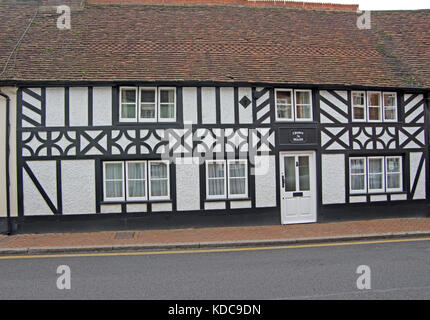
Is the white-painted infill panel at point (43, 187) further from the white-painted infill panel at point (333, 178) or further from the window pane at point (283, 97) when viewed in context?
the white-painted infill panel at point (333, 178)

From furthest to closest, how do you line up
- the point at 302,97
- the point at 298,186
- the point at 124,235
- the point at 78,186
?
the point at 302,97 < the point at 298,186 < the point at 78,186 < the point at 124,235

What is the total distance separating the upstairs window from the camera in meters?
11.4

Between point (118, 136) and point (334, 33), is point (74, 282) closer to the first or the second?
point (118, 136)

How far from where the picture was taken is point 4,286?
5.55m

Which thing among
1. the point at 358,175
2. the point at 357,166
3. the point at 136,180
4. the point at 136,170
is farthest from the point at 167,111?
the point at 358,175

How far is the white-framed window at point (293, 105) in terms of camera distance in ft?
36.4

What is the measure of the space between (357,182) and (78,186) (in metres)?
9.31

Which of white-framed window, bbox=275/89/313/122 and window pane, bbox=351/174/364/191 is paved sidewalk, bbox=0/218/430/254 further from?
white-framed window, bbox=275/89/313/122

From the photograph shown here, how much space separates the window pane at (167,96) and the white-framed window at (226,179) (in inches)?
92.9

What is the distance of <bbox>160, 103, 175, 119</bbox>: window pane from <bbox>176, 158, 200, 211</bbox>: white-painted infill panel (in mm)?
1524

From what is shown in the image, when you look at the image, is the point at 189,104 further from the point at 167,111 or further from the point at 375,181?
the point at 375,181

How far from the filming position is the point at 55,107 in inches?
397

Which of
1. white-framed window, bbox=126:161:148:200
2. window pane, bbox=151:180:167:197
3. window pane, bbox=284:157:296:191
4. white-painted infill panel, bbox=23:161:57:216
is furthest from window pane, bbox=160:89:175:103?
window pane, bbox=284:157:296:191

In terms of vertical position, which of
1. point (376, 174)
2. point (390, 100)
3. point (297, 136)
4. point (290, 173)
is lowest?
point (376, 174)
